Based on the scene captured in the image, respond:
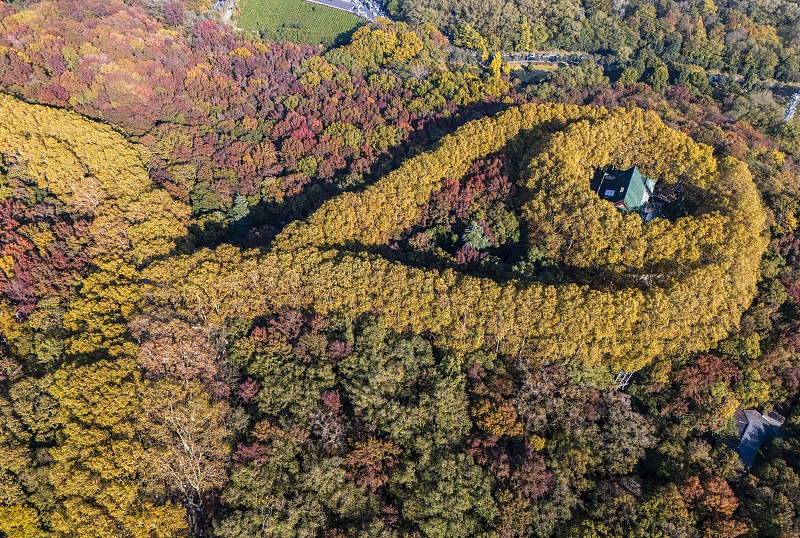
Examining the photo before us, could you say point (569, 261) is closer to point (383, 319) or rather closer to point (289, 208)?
point (383, 319)

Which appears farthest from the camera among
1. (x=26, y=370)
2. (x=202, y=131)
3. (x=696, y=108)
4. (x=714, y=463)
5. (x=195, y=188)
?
(x=696, y=108)

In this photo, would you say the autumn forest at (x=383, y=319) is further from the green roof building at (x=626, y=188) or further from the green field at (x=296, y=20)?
the green field at (x=296, y=20)

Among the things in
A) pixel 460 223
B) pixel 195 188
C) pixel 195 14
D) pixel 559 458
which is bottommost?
pixel 559 458

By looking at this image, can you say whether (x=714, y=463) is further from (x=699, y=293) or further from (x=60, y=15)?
(x=60, y=15)

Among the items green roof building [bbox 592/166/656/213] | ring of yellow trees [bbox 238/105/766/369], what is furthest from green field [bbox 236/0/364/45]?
green roof building [bbox 592/166/656/213]

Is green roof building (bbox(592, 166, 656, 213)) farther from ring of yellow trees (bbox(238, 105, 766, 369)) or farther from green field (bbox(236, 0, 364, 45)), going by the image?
green field (bbox(236, 0, 364, 45))

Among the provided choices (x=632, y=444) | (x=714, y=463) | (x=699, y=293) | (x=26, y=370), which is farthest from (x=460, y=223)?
(x=26, y=370)

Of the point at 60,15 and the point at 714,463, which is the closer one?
the point at 714,463
